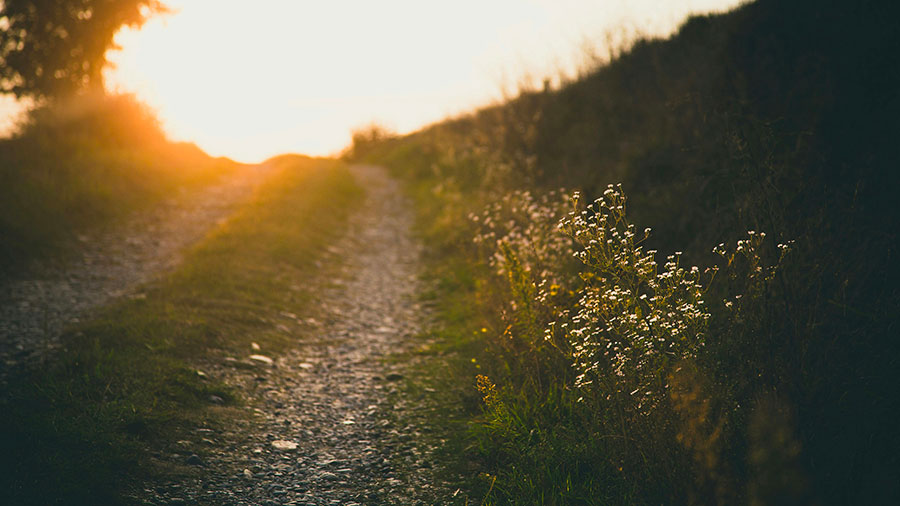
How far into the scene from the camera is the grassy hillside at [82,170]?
830cm

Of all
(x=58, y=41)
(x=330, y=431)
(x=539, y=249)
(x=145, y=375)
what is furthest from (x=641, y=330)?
(x=58, y=41)

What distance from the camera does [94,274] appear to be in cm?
770

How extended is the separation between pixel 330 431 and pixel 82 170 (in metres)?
9.91

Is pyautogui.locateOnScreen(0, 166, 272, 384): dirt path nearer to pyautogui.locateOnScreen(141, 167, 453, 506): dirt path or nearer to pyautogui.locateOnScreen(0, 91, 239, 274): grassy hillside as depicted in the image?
pyautogui.locateOnScreen(0, 91, 239, 274): grassy hillside

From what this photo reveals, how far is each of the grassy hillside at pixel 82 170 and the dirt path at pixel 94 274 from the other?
47 centimetres

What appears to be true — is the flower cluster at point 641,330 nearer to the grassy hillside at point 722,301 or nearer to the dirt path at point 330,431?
the grassy hillside at point 722,301

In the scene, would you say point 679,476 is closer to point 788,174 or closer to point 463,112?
point 788,174

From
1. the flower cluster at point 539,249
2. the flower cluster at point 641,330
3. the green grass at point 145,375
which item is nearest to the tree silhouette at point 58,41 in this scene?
the green grass at point 145,375

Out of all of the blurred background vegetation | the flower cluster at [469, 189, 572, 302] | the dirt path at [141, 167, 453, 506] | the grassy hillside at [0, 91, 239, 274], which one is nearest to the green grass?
the dirt path at [141, 167, 453, 506]

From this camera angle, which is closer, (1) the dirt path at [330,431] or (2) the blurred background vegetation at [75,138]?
(1) the dirt path at [330,431]

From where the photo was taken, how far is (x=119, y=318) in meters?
5.92

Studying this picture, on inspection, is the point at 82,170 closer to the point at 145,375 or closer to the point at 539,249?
the point at 145,375

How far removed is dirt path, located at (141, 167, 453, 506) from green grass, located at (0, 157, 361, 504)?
27 centimetres

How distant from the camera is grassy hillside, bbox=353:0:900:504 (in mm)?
2836
